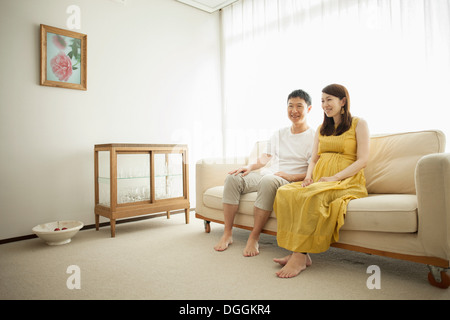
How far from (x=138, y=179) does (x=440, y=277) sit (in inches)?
90.9

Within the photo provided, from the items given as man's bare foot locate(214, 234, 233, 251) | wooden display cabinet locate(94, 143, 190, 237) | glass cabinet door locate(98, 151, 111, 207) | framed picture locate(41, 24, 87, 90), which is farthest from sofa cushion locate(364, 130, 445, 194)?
framed picture locate(41, 24, 87, 90)

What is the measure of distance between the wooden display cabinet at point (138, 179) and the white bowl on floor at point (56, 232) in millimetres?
298

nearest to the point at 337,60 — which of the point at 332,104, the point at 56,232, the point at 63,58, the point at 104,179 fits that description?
the point at 332,104

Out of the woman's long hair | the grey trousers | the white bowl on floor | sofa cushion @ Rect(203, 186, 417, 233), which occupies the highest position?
the woman's long hair

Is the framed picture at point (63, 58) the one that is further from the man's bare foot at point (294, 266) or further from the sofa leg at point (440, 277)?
the sofa leg at point (440, 277)

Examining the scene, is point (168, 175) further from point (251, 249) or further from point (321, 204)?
point (321, 204)

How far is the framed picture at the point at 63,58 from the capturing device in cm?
263

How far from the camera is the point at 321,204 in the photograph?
162cm

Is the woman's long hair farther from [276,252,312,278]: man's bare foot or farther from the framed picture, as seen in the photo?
the framed picture

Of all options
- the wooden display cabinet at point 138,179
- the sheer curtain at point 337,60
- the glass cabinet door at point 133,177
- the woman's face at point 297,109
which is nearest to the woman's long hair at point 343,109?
the woman's face at point 297,109

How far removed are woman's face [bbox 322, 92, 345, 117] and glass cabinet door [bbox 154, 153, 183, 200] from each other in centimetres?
155

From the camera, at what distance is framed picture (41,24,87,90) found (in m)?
2.63

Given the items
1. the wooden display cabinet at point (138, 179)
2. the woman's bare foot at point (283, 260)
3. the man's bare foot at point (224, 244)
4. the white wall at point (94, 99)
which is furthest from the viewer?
the wooden display cabinet at point (138, 179)
